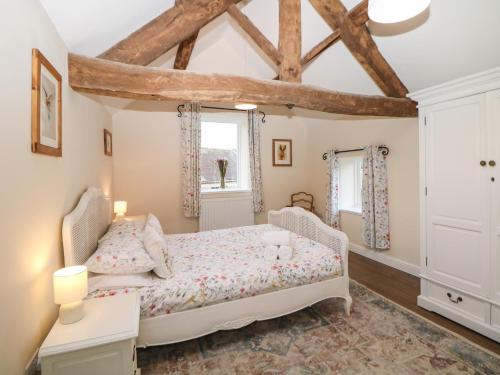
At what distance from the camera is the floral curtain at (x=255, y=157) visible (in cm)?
469

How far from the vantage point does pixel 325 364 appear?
1.89 meters

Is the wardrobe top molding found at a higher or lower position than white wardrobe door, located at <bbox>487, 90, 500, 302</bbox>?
higher

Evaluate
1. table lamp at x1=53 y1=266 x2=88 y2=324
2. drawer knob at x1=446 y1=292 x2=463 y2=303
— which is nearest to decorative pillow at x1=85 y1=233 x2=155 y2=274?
table lamp at x1=53 y1=266 x2=88 y2=324

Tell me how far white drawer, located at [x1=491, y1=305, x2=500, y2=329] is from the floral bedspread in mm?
1202

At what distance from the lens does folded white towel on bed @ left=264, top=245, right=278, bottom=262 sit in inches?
93.6

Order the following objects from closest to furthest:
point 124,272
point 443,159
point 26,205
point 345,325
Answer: point 26,205 → point 124,272 → point 345,325 → point 443,159

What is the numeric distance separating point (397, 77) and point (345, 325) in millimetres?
2678

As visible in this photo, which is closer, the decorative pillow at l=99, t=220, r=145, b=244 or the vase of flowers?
the decorative pillow at l=99, t=220, r=145, b=244

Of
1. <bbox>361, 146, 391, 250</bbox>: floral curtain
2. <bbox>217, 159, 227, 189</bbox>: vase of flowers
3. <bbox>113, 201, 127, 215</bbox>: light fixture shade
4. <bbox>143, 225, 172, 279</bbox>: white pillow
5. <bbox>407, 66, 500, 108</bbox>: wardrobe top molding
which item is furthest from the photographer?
<bbox>217, 159, 227, 189</bbox>: vase of flowers

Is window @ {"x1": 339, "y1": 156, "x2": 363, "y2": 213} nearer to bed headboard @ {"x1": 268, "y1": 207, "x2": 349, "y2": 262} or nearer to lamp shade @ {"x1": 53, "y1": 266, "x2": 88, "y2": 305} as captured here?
bed headboard @ {"x1": 268, "y1": 207, "x2": 349, "y2": 262}

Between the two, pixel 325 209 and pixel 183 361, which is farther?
pixel 325 209

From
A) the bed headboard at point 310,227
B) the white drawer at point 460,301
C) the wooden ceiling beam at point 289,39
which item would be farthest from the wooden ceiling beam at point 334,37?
the white drawer at point 460,301

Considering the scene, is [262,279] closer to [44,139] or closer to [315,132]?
[44,139]

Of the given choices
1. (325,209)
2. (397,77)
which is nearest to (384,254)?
(325,209)
